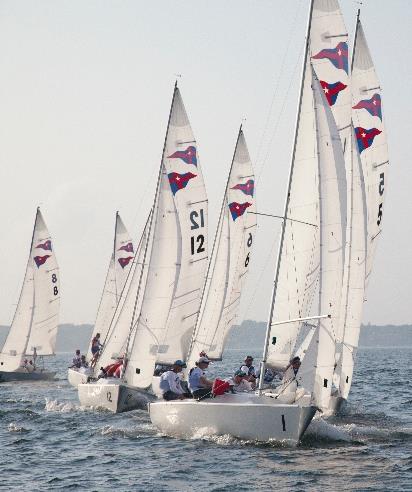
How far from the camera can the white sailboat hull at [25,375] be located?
167ft

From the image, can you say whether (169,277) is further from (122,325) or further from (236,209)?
(236,209)

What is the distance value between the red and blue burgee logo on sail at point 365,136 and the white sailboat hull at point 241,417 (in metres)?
14.5

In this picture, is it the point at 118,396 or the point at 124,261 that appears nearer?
the point at 118,396

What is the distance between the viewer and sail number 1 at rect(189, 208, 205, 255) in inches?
1325

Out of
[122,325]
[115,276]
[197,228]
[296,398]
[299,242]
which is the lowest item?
[296,398]

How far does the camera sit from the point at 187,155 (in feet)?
111

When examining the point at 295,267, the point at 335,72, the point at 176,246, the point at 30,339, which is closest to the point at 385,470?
the point at 295,267

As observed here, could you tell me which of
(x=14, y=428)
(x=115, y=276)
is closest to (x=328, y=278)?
(x=14, y=428)

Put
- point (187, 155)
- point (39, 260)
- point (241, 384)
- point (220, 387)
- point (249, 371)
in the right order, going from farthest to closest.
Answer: point (39, 260) → point (187, 155) → point (249, 371) → point (241, 384) → point (220, 387)

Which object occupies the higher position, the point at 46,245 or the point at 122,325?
the point at 46,245

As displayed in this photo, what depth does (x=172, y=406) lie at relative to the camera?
2366cm

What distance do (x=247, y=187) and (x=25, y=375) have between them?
19.5m

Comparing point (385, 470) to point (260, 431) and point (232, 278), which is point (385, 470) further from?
point (232, 278)

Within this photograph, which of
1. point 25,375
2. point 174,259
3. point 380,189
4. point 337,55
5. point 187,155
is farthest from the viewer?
point 25,375
